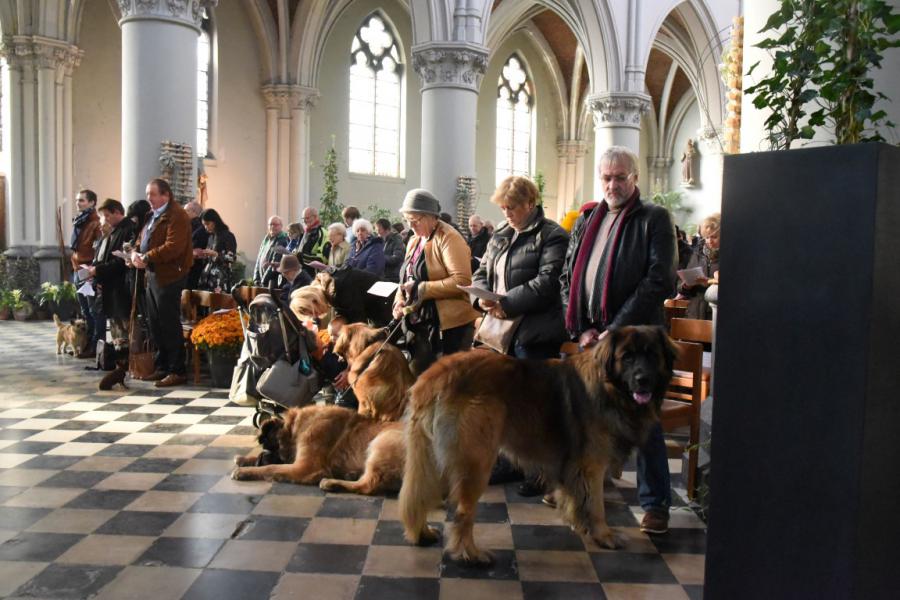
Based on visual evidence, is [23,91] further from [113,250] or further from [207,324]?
[207,324]

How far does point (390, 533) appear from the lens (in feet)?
12.2

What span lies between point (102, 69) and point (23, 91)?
6.21 ft

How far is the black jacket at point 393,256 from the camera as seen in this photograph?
30.7 feet

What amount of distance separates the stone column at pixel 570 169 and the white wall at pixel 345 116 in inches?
264

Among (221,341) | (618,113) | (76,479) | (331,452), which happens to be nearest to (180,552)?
(331,452)

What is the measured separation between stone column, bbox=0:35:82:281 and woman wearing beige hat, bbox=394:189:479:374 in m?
12.3

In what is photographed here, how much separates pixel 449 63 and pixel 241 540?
34.5 feet

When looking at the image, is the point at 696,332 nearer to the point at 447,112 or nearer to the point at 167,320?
the point at 167,320

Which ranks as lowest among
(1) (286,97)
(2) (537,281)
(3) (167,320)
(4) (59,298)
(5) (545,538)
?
(5) (545,538)

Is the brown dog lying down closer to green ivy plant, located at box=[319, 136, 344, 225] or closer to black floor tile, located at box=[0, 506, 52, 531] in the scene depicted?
black floor tile, located at box=[0, 506, 52, 531]

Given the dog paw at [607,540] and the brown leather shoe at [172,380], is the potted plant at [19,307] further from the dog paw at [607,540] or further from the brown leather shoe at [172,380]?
the dog paw at [607,540]

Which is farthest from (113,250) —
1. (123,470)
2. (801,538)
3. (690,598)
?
(801,538)

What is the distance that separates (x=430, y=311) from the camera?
16.5 feet

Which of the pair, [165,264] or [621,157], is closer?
[621,157]
